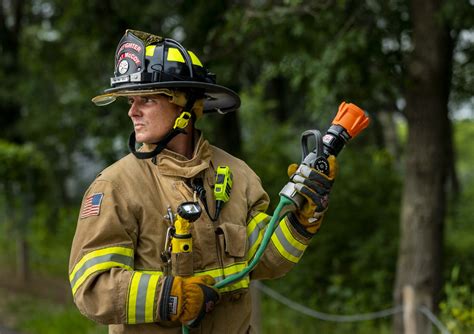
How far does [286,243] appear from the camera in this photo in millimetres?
3004

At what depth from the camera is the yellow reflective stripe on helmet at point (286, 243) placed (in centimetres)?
299

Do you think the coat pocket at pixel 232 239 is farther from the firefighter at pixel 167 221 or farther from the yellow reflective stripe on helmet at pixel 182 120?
the yellow reflective stripe on helmet at pixel 182 120

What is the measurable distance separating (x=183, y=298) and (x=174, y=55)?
Result: 3.17ft

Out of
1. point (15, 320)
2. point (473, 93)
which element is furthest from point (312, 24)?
point (15, 320)

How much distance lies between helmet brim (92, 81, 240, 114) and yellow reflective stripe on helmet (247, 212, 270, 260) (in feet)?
1.79

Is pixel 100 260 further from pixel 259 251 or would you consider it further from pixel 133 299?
pixel 259 251

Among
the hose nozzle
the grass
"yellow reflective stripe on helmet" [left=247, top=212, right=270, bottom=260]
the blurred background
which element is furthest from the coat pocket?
the grass

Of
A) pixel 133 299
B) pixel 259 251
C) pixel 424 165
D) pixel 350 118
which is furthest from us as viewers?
pixel 424 165

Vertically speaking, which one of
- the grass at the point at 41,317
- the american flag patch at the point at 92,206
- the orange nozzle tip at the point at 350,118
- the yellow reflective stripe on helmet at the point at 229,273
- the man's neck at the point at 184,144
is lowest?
the grass at the point at 41,317

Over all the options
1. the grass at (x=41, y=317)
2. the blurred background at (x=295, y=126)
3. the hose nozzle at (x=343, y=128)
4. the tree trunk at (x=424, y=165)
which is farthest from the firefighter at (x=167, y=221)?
the grass at (x=41, y=317)

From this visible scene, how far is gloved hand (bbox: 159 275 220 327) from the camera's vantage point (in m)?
2.53

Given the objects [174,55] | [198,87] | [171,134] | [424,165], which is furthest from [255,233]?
[424,165]

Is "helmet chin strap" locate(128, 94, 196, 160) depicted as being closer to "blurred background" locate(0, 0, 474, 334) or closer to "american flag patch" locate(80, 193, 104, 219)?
"american flag patch" locate(80, 193, 104, 219)

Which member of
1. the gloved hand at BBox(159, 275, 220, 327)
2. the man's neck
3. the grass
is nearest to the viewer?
the gloved hand at BBox(159, 275, 220, 327)
